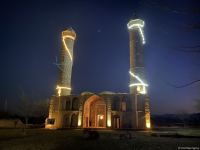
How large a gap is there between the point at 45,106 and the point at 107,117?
29.2m

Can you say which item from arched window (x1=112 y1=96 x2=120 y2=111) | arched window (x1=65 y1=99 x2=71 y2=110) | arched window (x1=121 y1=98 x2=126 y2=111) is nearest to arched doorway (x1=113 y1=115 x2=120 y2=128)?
arched window (x1=112 y1=96 x2=120 y2=111)

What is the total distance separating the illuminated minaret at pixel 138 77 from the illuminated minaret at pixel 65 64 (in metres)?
15.6

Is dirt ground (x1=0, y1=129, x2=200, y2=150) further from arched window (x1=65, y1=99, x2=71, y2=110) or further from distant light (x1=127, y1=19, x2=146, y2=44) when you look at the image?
distant light (x1=127, y1=19, x2=146, y2=44)

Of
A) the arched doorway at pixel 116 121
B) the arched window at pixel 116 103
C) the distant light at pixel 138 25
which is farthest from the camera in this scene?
the distant light at pixel 138 25

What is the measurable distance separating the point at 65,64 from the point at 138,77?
18529mm

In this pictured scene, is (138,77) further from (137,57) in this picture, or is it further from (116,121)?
(116,121)

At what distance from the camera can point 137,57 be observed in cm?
4353

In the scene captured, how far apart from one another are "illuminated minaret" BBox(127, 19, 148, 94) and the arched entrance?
24.9 ft

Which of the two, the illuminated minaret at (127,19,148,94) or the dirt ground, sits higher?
the illuminated minaret at (127,19,148,94)

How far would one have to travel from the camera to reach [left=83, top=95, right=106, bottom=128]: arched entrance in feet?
130

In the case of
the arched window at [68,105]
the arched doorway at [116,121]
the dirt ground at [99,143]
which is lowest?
the dirt ground at [99,143]

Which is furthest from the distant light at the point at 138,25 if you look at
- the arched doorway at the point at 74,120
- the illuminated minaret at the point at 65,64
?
the arched doorway at the point at 74,120

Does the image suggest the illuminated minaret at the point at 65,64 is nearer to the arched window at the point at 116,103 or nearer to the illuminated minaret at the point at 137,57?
the arched window at the point at 116,103

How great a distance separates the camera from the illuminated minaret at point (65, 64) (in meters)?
46.1
